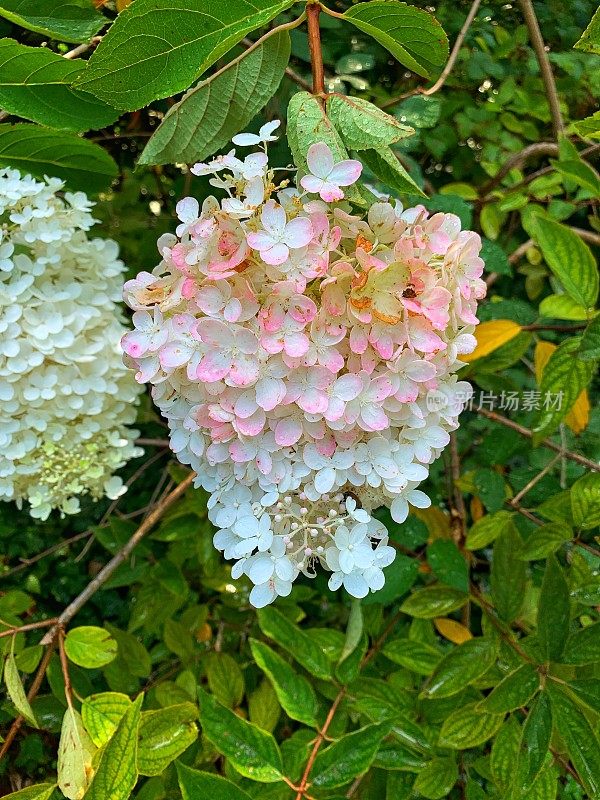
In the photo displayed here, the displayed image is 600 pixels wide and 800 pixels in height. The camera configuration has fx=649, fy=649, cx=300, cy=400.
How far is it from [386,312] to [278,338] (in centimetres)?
9

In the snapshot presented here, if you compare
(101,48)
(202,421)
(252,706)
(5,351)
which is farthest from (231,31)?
(252,706)

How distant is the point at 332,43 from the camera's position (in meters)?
1.25

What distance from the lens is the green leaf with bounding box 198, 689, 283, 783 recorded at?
714mm

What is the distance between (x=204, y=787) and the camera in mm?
622

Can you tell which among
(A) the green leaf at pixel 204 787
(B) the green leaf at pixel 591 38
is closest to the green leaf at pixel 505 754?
(A) the green leaf at pixel 204 787

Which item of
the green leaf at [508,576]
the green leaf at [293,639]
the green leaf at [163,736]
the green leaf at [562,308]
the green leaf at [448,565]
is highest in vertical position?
the green leaf at [562,308]

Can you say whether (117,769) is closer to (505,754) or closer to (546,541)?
(505,754)

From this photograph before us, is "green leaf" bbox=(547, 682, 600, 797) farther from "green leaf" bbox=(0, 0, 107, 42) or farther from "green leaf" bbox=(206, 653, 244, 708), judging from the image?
"green leaf" bbox=(0, 0, 107, 42)

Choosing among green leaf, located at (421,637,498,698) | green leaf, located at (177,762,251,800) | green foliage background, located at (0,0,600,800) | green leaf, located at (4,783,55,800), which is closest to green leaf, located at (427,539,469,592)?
green foliage background, located at (0,0,600,800)

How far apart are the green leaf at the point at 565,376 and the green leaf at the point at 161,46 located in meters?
0.53

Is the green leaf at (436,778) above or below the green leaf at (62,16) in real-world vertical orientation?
below

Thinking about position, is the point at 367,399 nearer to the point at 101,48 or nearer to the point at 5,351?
the point at 101,48

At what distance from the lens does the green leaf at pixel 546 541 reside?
0.86m

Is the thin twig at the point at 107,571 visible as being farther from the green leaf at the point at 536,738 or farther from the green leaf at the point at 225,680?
the green leaf at the point at 536,738
